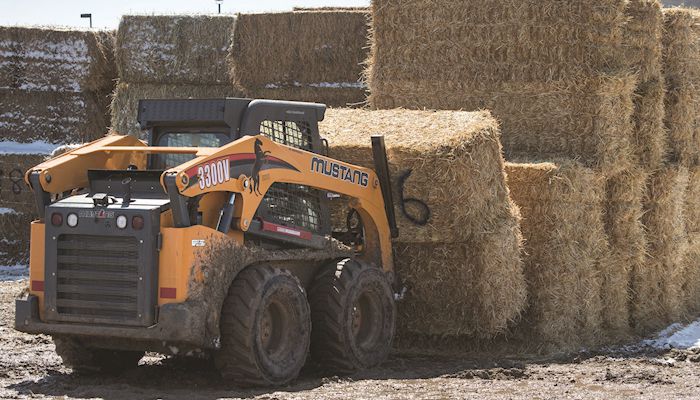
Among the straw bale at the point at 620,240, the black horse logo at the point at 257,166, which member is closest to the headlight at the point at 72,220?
the black horse logo at the point at 257,166

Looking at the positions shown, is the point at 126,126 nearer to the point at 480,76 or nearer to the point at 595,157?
the point at 480,76

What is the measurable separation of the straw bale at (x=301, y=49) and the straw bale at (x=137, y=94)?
28.5 inches

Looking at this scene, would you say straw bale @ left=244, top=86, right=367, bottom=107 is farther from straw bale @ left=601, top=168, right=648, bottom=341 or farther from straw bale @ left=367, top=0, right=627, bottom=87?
straw bale @ left=601, top=168, right=648, bottom=341

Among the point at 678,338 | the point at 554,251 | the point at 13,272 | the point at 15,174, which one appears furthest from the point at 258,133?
the point at 15,174

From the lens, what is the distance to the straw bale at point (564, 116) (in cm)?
1340

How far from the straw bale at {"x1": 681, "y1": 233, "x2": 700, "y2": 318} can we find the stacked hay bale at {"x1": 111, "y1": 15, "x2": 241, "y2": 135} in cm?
679

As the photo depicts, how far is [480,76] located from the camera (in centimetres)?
1380

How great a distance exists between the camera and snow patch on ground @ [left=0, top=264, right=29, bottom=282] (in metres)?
17.1

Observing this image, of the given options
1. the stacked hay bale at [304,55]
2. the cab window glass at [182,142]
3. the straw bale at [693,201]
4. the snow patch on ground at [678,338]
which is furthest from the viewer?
the stacked hay bale at [304,55]

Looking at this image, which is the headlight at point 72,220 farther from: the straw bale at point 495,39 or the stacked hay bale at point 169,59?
the stacked hay bale at point 169,59


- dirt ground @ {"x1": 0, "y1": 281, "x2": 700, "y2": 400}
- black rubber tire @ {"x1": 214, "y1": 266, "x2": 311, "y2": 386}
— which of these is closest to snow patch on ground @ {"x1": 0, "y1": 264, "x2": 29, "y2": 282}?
dirt ground @ {"x1": 0, "y1": 281, "x2": 700, "y2": 400}

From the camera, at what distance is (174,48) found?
1831cm

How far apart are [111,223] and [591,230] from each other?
5862mm

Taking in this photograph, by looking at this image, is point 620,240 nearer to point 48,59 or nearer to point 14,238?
point 14,238
